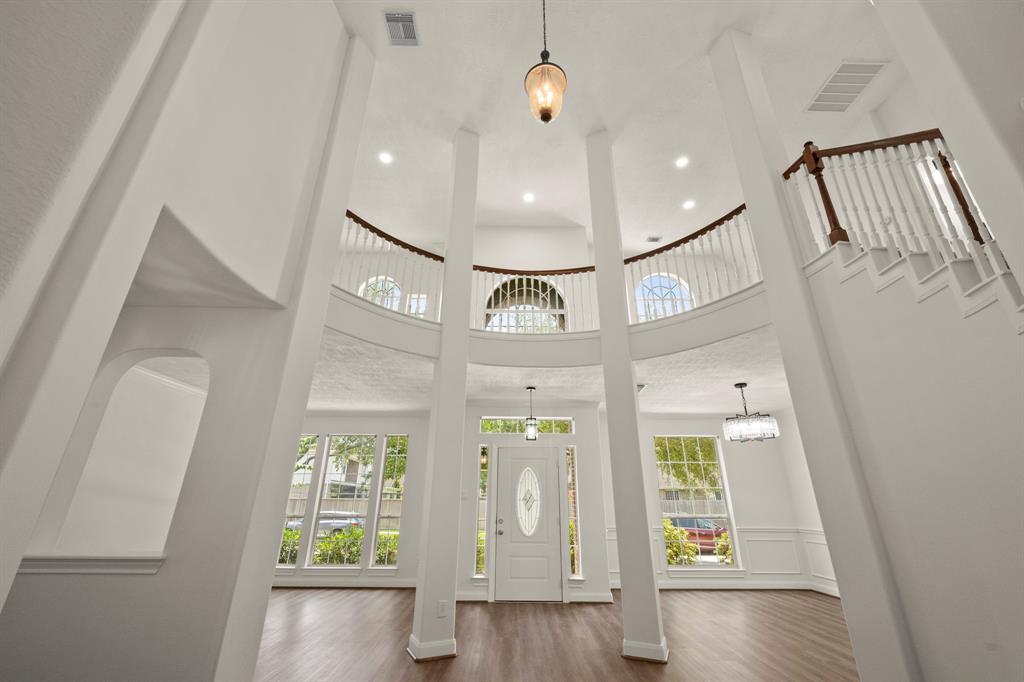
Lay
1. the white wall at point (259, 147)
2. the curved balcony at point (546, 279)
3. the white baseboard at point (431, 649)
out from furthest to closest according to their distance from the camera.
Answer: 1. the curved balcony at point (546, 279)
2. the white baseboard at point (431, 649)
3. the white wall at point (259, 147)

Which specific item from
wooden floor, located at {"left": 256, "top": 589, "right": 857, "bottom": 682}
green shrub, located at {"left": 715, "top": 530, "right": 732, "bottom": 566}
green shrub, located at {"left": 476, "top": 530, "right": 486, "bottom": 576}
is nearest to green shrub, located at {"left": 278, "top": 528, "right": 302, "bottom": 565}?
wooden floor, located at {"left": 256, "top": 589, "right": 857, "bottom": 682}

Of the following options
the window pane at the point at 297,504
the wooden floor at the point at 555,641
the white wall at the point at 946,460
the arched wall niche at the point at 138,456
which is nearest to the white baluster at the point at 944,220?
the white wall at the point at 946,460

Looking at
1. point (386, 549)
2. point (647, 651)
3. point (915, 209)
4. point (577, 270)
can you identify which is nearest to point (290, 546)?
point (386, 549)

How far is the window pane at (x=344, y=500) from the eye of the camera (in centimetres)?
703

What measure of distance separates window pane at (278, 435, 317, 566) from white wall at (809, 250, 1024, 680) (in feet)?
23.6

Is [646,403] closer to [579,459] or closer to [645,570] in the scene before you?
[579,459]

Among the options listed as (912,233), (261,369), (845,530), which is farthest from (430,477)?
(912,233)

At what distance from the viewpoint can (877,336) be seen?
2.59 m

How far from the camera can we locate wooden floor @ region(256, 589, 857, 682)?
11.1 feet

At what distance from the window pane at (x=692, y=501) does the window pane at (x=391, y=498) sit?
4506 millimetres

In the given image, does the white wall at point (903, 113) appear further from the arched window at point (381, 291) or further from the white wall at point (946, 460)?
the arched window at point (381, 291)

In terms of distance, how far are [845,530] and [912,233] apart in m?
1.88

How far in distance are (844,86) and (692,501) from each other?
6.24 meters

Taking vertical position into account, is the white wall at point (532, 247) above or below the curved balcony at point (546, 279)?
above
